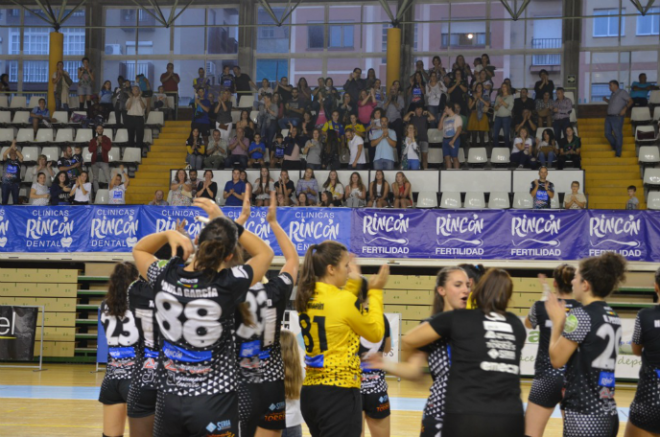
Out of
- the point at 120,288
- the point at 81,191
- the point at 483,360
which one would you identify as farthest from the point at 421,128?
the point at 483,360

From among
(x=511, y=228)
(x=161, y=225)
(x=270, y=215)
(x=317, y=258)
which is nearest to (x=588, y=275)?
(x=317, y=258)

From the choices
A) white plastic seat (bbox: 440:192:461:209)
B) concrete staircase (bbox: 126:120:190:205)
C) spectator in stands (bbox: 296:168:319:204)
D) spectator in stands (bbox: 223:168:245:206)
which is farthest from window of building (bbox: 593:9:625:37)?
spectator in stands (bbox: 223:168:245:206)

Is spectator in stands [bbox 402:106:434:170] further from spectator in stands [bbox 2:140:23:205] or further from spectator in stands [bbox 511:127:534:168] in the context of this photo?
spectator in stands [bbox 2:140:23:205]

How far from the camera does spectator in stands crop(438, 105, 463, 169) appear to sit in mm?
18266

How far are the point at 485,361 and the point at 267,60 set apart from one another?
22.6 metres

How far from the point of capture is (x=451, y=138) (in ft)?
60.7

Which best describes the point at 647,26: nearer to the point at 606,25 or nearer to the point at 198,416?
the point at 606,25

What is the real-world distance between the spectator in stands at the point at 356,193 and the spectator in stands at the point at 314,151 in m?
1.59

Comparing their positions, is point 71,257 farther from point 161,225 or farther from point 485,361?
point 485,361

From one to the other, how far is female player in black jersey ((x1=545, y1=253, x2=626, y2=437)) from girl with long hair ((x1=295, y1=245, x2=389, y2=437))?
122 centimetres

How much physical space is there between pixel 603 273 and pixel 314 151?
1382 cm

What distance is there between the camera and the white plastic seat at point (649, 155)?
61.1 ft

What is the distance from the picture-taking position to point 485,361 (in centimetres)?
398

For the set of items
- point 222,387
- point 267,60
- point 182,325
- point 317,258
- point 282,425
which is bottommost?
point 282,425
